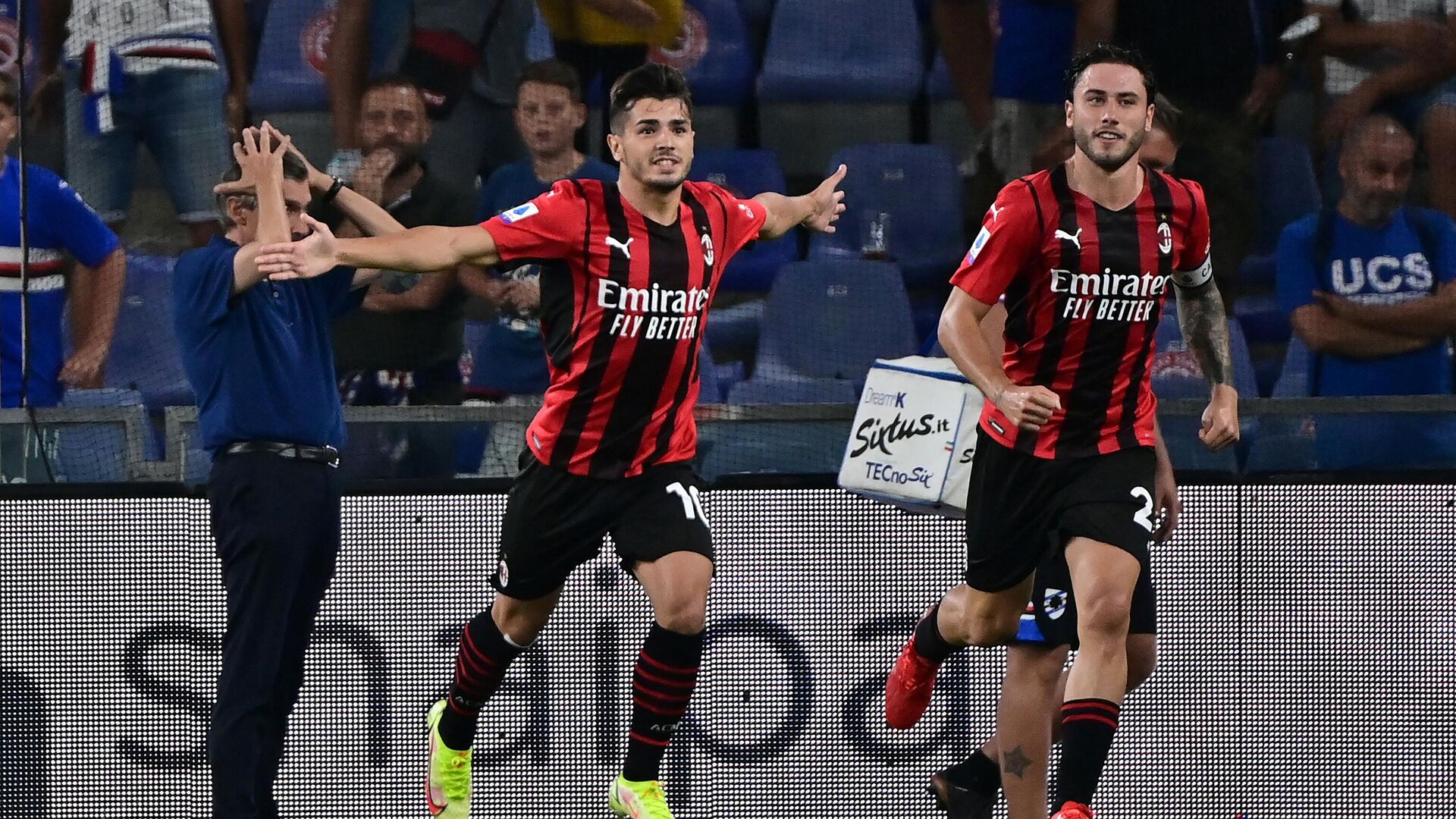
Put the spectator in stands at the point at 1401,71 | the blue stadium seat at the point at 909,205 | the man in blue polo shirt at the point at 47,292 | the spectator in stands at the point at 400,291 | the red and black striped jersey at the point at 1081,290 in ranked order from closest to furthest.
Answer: the red and black striped jersey at the point at 1081,290 → the man in blue polo shirt at the point at 47,292 → the spectator in stands at the point at 400,291 → the spectator in stands at the point at 1401,71 → the blue stadium seat at the point at 909,205

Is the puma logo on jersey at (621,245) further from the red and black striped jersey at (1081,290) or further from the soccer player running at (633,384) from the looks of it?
the red and black striped jersey at (1081,290)

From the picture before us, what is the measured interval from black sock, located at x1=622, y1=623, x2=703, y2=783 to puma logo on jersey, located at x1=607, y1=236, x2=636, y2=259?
98 centimetres

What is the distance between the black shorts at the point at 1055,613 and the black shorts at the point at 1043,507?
0.16 metres

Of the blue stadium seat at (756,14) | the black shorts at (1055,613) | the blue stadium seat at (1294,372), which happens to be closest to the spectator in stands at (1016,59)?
the blue stadium seat at (756,14)

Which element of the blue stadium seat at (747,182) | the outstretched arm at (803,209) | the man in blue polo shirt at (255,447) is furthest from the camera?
the blue stadium seat at (747,182)

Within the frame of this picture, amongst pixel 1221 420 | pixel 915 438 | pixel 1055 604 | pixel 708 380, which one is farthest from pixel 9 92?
pixel 1221 420

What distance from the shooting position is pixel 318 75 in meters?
5.74

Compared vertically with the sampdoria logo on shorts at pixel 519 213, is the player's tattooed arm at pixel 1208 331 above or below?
below

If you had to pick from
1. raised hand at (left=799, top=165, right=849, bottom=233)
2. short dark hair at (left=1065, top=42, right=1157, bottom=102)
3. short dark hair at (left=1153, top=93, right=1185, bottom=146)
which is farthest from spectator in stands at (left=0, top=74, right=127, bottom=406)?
short dark hair at (left=1153, top=93, right=1185, bottom=146)

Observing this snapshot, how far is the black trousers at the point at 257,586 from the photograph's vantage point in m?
4.91

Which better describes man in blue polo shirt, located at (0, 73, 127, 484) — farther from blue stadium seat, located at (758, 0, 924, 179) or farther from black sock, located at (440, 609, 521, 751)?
blue stadium seat, located at (758, 0, 924, 179)

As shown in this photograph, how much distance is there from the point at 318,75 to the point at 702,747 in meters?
2.44

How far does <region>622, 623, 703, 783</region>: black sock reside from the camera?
4762mm

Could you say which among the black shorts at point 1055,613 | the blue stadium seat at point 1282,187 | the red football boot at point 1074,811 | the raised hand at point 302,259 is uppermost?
the blue stadium seat at point 1282,187
